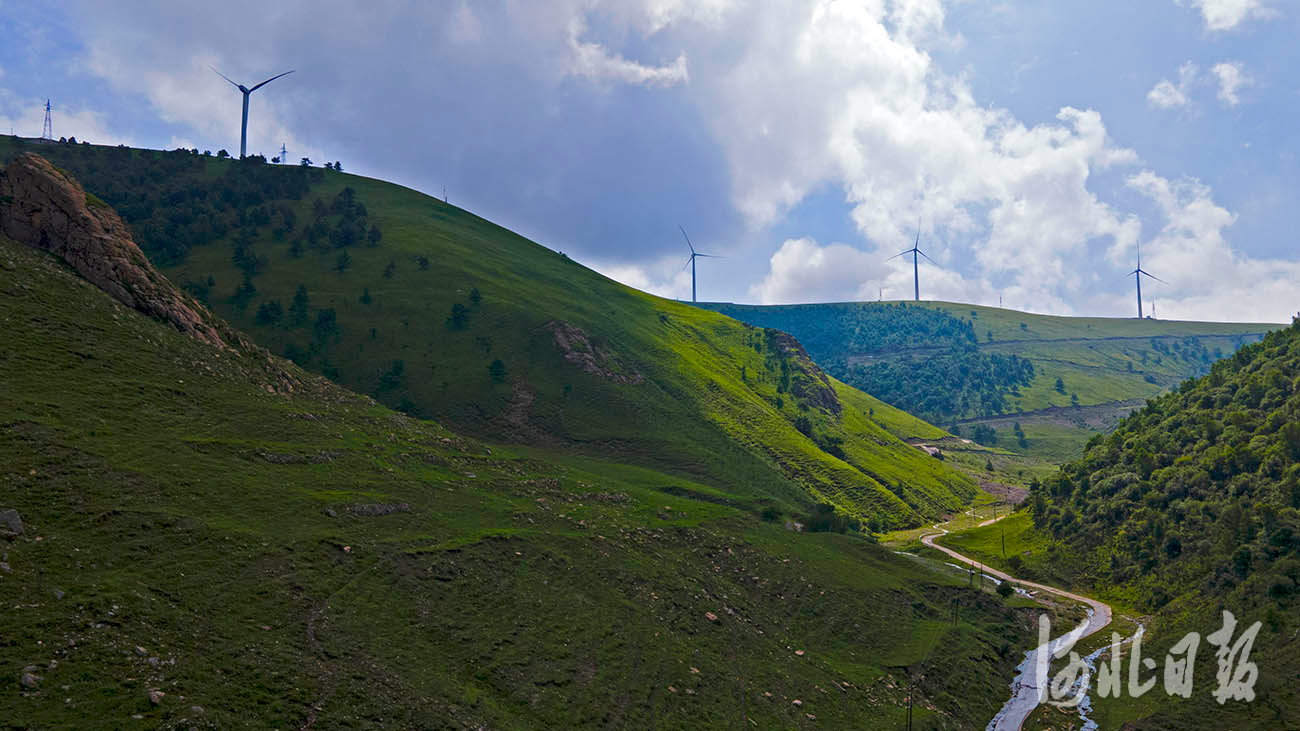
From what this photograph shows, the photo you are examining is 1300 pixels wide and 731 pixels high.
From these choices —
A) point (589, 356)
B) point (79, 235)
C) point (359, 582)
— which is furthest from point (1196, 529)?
point (79, 235)

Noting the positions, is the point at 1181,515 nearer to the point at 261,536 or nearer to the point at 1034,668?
the point at 1034,668

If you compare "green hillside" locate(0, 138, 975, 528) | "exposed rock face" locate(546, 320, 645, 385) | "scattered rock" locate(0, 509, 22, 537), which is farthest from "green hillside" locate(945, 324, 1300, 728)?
"scattered rock" locate(0, 509, 22, 537)

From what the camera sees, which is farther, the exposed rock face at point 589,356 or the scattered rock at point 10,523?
the exposed rock face at point 589,356

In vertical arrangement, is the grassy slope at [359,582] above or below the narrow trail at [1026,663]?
above

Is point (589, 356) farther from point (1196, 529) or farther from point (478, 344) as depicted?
point (1196, 529)

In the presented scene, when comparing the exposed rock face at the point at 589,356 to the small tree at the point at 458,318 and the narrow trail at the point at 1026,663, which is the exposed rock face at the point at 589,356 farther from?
the narrow trail at the point at 1026,663

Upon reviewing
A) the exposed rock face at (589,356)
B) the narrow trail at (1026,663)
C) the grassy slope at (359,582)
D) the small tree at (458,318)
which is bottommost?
the narrow trail at (1026,663)

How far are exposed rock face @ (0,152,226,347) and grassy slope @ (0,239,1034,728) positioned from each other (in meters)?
3.27

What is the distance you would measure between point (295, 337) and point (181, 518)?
304 ft

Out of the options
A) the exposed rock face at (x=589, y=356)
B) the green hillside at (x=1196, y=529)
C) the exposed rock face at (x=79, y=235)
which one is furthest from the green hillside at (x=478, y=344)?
the exposed rock face at (x=79, y=235)

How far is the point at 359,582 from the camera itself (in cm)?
5512

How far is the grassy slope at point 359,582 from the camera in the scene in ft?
135

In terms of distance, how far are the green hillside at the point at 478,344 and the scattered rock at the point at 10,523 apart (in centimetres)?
8239

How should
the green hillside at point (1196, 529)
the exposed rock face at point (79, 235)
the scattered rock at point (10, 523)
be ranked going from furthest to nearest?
the exposed rock face at point (79, 235) < the green hillside at point (1196, 529) < the scattered rock at point (10, 523)
